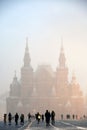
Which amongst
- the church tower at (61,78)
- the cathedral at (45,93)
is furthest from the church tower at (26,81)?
the church tower at (61,78)

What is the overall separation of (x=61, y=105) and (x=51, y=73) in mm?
14756

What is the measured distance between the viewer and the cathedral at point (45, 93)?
11894 cm

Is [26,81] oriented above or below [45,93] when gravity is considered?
above

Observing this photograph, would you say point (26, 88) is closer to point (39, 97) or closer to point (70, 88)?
point (39, 97)

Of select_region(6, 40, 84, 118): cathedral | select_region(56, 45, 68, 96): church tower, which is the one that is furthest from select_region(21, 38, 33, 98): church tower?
select_region(56, 45, 68, 96): church tower

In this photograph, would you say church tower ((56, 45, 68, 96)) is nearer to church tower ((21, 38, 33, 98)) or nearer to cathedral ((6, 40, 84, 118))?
cathedral ((6, 40, 84, 118))

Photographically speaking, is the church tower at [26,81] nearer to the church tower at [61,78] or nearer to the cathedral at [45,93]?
the cathedral at [45,93]

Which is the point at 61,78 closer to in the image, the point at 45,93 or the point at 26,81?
A: the point at 45,93

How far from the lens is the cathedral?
119m

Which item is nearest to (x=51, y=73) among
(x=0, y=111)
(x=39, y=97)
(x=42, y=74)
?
(x=42, y=74)

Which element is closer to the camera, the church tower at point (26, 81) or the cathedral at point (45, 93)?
the cathedral at point (45, 93)

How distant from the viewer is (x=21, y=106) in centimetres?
12038

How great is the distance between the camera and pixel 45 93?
125 m

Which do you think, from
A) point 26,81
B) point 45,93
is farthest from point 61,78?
point 26,81
